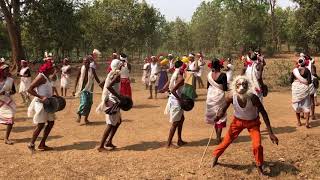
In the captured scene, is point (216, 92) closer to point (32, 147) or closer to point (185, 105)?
point (185, 105)

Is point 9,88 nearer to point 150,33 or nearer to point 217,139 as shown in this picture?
point 217,139

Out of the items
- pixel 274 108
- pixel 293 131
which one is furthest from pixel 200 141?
pixel 274 108

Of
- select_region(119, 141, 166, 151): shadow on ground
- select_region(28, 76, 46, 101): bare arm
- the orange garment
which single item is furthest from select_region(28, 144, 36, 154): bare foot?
the orange garment

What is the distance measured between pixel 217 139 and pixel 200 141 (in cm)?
48

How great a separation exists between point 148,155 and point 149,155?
0.07ft

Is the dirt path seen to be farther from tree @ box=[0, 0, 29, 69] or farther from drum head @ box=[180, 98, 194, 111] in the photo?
tree @ box=[0, 0, 29, 69]

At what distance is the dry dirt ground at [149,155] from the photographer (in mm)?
7559

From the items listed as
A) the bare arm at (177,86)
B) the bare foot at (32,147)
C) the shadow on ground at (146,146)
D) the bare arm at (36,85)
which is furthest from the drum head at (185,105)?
the bare foot at (32,147)

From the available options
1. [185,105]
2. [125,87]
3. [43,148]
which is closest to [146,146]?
[185,105]

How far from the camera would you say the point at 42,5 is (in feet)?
113

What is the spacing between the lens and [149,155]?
8.63m

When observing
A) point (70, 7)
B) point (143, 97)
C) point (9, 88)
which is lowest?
point (143, 97)

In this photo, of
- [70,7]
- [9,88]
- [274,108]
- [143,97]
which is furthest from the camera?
[70,7]

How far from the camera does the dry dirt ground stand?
7.56 m
